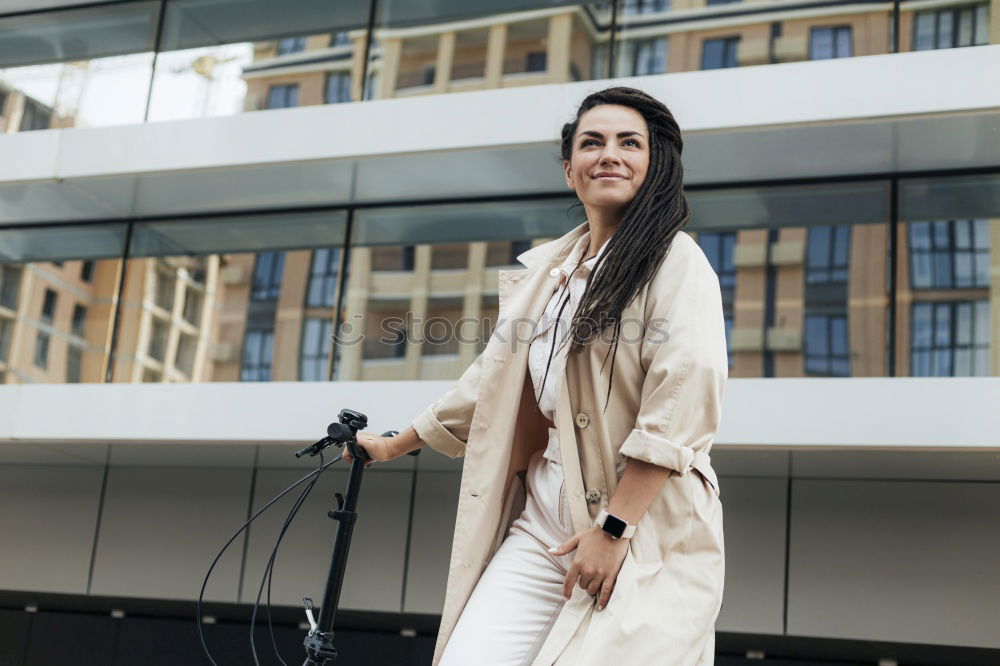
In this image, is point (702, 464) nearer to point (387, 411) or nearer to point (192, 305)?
point (387, 411)

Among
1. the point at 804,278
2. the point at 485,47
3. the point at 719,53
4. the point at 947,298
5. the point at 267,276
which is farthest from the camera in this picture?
the point at 267,276

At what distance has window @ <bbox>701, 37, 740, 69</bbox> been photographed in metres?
7.00

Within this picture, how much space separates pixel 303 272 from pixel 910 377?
152 inches

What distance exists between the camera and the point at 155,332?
25.6 ft

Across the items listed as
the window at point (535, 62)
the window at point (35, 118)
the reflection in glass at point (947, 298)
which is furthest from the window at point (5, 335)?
the reflection in glass at point (947, 298)

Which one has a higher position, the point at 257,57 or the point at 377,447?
the point at 257,57

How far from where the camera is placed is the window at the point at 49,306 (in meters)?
8.30

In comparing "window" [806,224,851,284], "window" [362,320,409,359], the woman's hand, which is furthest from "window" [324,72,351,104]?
the woman's hand

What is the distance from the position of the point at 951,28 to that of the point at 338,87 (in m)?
3.93

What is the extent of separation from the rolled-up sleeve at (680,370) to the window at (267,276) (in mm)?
5742

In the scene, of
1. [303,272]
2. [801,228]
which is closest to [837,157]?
[801,228]

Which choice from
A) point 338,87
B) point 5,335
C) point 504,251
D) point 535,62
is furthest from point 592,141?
point 5,335

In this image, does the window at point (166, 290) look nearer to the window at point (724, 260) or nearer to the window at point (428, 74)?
the window at point (428, 74)

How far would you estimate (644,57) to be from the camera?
7.04 m
